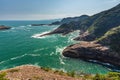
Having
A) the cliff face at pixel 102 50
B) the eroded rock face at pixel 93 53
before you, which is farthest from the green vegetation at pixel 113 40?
the eroded rock face at pixel 93 53

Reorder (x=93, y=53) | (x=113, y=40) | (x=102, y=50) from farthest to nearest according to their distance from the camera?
(x=113, y=40)
(x=102, y=50)
(x=93, y=53)

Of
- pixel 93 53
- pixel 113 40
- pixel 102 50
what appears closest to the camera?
pixel 93 53

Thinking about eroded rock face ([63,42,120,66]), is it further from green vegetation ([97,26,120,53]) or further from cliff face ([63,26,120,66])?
green vegetation ([97,26,120,53])

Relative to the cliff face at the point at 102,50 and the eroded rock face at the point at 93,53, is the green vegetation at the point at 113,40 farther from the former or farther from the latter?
the eroded rock face at the point at 93,53

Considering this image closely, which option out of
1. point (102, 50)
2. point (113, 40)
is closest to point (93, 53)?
point (102, 50)

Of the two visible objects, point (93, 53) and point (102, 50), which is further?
point (102, 50)

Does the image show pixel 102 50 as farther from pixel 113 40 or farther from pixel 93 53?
pixel 113 40

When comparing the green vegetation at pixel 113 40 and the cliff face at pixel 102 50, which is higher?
the green vegetation at pixel 113 40

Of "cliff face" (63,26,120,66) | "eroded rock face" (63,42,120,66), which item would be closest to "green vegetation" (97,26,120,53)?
"cliff face" (63,26,120,66)

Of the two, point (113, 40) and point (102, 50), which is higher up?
point (113, 40)

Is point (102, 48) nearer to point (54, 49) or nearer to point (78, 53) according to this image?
point (78, 53)
